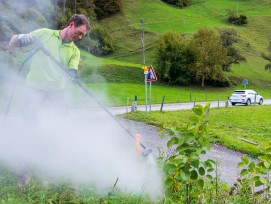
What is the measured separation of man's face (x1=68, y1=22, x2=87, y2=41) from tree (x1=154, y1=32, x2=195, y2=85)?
5249 cm

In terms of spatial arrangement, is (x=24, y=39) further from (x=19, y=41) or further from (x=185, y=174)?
(x=185, y=174)

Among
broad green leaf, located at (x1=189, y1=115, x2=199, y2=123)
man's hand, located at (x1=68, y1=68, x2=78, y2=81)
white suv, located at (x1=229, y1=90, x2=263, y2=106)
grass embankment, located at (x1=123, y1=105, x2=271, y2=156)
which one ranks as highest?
man's hand, located at (x1=68, y1=68, x2=78, y2=81)

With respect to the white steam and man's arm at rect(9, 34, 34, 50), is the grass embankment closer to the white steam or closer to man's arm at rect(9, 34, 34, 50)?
the white steam

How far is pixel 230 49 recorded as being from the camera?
212 feet

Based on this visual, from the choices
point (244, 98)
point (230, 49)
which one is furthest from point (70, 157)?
point (230, 49)

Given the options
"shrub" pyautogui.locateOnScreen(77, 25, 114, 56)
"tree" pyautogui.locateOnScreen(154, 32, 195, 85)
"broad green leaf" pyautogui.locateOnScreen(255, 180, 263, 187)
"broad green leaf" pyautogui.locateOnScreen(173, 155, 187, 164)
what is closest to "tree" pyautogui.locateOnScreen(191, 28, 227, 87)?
"tree" pyautogui.locateOnScreen(154, 32, 195, 85)

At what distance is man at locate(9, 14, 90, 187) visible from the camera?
499 centimetres

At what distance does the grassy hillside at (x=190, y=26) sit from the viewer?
2584 inches

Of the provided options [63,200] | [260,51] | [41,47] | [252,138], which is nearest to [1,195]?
[63,200]

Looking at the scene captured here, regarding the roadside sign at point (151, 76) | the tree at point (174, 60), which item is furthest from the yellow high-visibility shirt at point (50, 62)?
the tree at point (174, 60)

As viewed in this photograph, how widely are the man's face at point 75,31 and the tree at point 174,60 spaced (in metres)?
52.5

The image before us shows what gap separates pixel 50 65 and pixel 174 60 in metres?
54.7

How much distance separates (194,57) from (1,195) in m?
56.3

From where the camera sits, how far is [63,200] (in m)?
4.28
